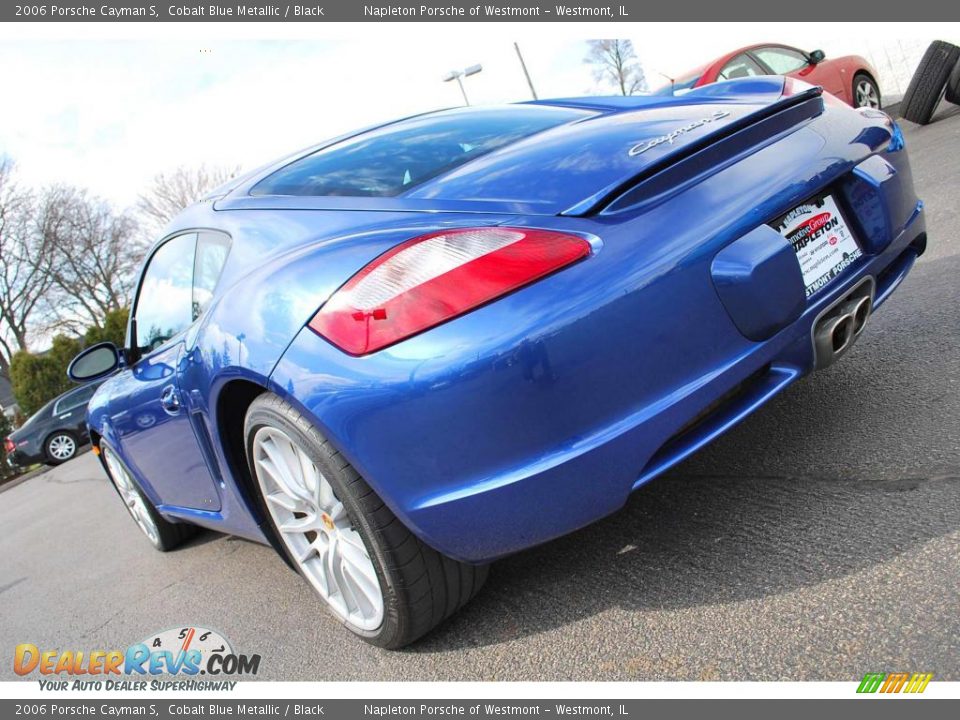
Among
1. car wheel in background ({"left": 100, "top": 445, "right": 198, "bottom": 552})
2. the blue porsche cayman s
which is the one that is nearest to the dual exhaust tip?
the blue porsche cayman s

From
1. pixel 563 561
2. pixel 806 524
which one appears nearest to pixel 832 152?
pixel 806 524

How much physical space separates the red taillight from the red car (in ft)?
25.4

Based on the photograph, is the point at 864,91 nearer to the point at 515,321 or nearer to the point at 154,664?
the point at 515,321

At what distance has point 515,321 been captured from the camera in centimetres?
171

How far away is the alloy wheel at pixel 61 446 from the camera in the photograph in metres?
17.0

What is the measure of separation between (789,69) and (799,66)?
127 millimetres

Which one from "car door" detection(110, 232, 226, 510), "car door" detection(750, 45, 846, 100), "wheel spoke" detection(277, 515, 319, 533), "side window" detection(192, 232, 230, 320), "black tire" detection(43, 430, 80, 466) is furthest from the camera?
"black tire" detection(43, 430, 80, 466)

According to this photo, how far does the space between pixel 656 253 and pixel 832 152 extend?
2.57ft

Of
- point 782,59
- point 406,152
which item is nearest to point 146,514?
point 406,152

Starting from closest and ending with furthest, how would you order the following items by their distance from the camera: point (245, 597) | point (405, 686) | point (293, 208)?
point (405, 686)
point (293, 208)
point (245, 597)

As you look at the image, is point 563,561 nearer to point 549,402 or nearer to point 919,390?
point 549,402

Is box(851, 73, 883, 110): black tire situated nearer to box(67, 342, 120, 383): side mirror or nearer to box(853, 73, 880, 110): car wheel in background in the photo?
box(853, 73, 880, 110): car wheel in background

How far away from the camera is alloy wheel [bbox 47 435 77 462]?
55.7 feet

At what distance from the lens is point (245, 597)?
3.05m
